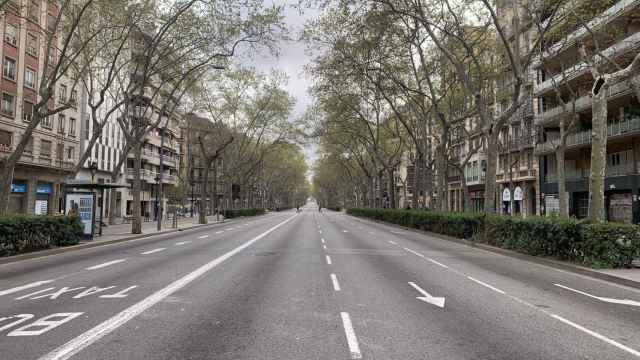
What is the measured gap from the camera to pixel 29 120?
36.9m

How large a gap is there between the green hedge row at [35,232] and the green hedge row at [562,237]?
53.1 feet

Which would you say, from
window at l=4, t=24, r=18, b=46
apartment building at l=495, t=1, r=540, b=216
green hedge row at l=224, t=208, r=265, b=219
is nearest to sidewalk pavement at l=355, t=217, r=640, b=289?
apartment building at l=495, t=1, r=540, b=216

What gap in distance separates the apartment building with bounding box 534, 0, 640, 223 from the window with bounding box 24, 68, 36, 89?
115 ft

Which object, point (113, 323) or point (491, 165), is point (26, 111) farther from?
point (113, 323)

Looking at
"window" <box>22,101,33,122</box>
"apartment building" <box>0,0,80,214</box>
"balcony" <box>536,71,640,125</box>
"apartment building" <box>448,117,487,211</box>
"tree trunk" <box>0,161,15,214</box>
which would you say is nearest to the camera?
"tree trunk" <box>0,161,15,214</box>

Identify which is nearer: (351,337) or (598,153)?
(351,337)

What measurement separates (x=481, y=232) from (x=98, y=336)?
61.5ft

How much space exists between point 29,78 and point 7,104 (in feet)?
11.7

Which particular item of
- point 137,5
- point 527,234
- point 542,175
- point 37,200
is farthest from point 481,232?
point 37,200

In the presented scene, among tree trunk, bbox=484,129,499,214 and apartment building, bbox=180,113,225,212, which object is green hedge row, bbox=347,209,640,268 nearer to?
tree trunk, bbox=484,129,499,214

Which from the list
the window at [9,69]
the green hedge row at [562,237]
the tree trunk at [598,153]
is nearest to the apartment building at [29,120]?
the window at [9,69]

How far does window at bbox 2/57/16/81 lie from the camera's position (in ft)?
110

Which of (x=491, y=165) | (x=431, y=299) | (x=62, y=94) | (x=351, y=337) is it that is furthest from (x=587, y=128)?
(x=62, y=94)

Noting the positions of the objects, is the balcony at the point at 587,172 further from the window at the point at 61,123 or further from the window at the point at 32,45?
the window at the point at 61,123
